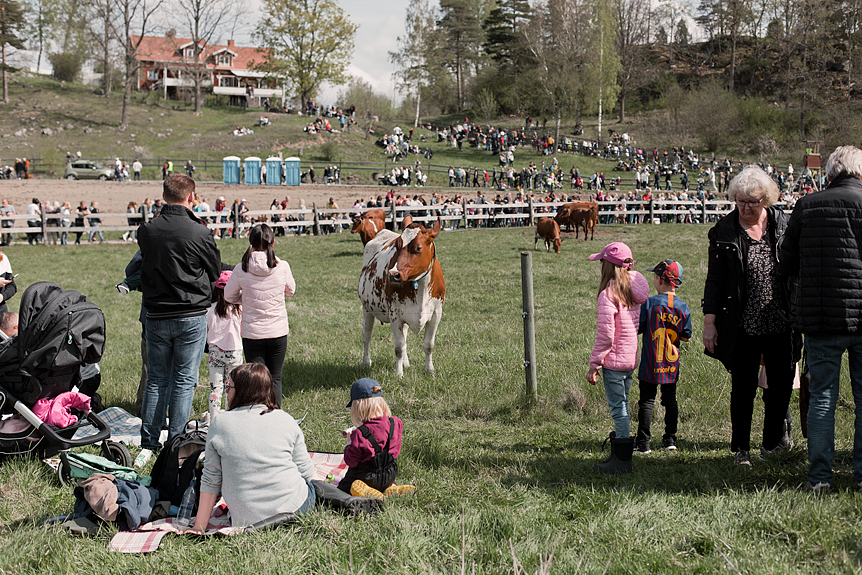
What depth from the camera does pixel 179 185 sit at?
17.1 feet

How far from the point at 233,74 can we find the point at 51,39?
24018mm

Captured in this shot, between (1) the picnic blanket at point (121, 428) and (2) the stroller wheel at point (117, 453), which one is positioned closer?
(2) the stroller wheel at point (117, 453)

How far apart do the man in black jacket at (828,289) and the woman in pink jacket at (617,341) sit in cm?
111

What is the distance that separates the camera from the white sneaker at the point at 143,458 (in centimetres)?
520

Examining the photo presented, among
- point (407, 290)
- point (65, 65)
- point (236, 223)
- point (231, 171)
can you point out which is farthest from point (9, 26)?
point (407, 290)

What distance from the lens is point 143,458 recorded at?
207 inches

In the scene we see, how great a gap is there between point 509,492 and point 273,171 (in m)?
42.1

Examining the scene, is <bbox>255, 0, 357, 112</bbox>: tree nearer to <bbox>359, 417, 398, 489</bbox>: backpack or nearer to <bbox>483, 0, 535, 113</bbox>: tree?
<bbox>483, 0, 535, 113</bbox>: tree

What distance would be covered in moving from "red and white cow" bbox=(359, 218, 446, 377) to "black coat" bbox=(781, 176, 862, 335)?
14.3 feet

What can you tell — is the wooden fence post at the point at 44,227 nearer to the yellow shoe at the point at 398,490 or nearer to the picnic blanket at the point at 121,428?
the picnic blanket at the point at 121,428

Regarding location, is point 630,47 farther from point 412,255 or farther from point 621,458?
point 621,458

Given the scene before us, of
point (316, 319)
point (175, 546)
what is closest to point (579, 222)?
point (316, 319)

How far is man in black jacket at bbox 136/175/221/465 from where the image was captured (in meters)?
5.18

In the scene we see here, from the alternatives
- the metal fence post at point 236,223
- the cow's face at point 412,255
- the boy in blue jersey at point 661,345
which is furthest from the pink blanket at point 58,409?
the metal fence post at point 236,223
